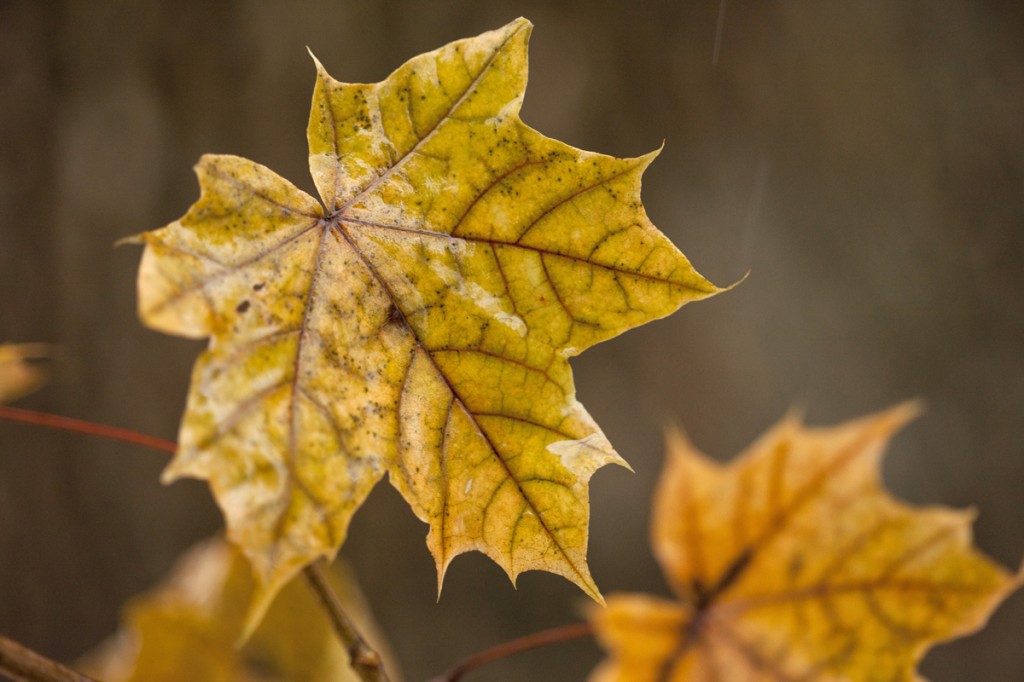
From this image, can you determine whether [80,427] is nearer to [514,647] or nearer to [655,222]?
[514,647]

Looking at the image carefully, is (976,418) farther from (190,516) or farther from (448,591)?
(190,516)

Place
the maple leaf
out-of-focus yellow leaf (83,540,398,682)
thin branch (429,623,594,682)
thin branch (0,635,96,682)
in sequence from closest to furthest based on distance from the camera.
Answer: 1. thin branch (0,635,96,682)
2. thin branch (429,623,594,682)
3. the maple leaf
4. out-of-focus yellow leaf (83,540,398,682)

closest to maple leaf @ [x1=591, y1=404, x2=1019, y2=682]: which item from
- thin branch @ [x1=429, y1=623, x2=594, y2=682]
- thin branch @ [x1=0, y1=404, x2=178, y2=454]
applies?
thin branch @ [x1=429, y1=623, x2=594, y2=682]

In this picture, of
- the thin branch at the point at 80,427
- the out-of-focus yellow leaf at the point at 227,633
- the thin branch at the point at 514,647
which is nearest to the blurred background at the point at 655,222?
the out-of-focus yellow leaf at the point at 227,633

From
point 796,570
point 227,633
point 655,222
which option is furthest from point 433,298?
→ point 655,222

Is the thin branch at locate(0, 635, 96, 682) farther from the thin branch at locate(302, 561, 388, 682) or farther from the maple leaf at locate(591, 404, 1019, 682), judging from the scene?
the maple leaf at locate(591, 404, 1019, 682)

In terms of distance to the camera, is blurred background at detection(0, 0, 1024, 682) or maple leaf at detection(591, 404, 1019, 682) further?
blurred background at detection(0, 0, 1024, 682)
